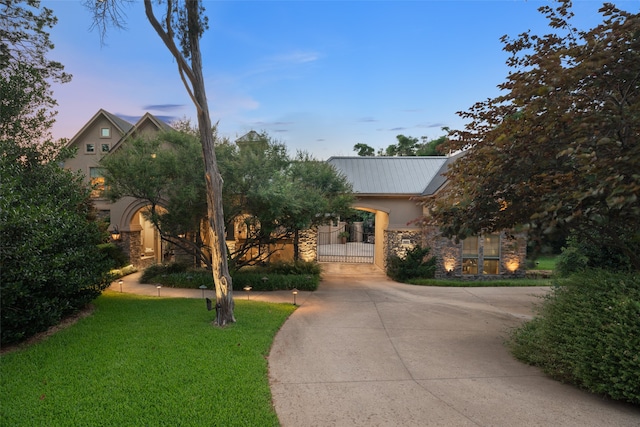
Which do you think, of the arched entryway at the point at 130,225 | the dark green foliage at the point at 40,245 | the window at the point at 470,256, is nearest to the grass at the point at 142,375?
the dark green foliage at the point at 40,245

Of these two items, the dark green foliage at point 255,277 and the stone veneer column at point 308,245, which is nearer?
the dark green foliage at point 255,277

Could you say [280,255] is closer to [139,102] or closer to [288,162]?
[288,162]

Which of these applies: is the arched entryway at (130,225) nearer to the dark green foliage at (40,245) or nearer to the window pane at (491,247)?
the dark green foliage at (40,245)

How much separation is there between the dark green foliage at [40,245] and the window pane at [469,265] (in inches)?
544

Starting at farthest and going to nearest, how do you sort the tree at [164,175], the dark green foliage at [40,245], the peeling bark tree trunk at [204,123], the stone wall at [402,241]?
the stone wall at [402,241] → the tree at [164,175] → the peeling bark tree trunk at [204,123] → the dark green foliage at [40,245]

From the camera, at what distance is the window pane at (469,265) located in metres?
14.4

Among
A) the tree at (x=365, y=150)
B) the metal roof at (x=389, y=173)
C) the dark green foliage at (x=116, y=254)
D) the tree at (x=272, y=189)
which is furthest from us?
the tree at (x=365, y=150)

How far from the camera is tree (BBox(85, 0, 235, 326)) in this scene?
6389 mm

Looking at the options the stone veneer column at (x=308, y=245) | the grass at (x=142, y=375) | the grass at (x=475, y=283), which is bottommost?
the grass at (x=475, y=283)

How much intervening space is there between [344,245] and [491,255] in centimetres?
1315

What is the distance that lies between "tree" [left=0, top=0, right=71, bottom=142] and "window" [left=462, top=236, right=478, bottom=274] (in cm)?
1533

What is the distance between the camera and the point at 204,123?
6.93 m

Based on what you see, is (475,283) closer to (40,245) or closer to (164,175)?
(164,175)

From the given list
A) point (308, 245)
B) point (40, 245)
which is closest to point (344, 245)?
point (308, 245)
